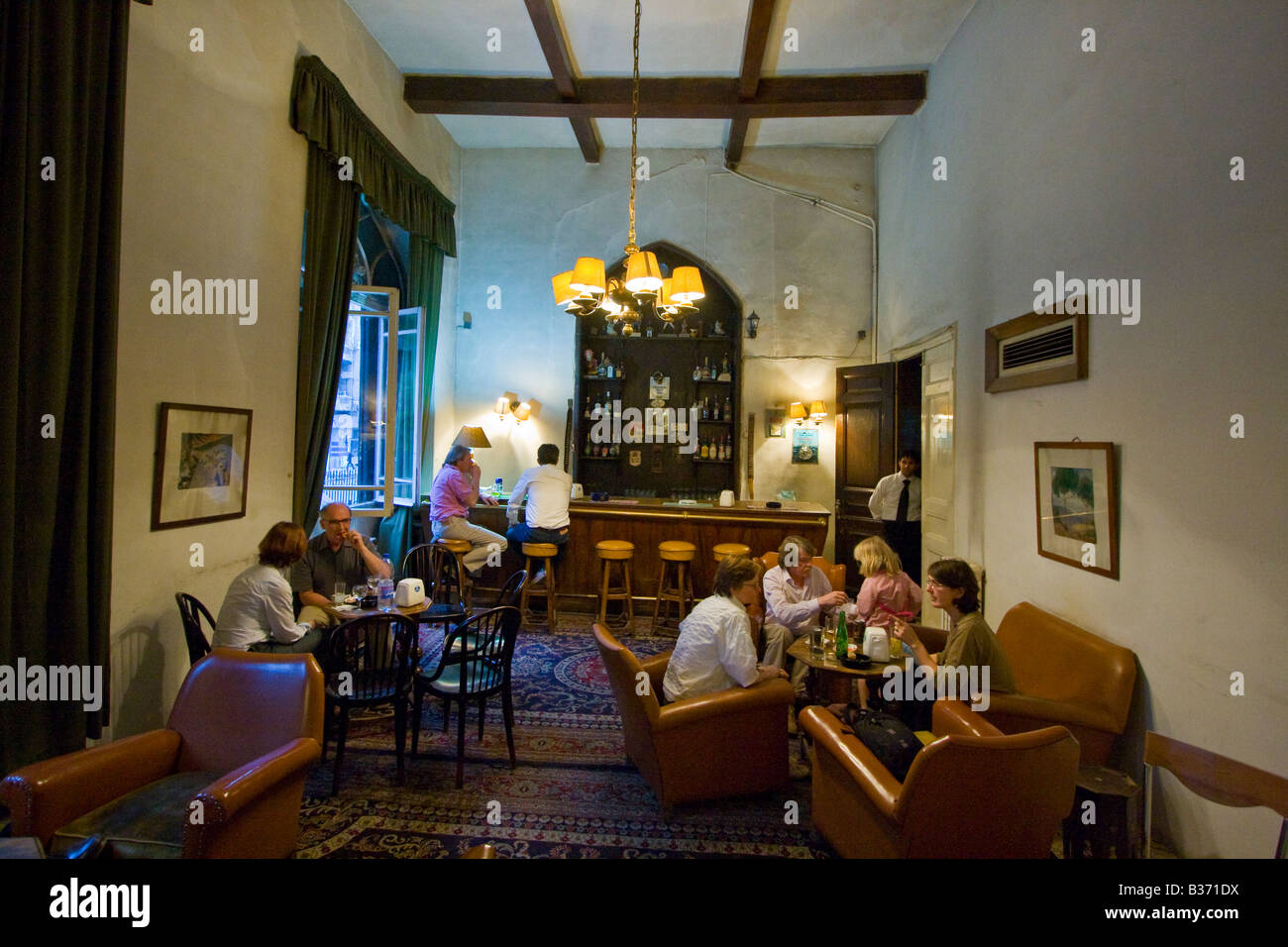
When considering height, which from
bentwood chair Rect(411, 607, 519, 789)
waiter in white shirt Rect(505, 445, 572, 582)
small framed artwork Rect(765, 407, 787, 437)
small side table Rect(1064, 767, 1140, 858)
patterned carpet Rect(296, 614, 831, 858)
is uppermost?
small framed artwork Rect(765, 407, 787, 437)

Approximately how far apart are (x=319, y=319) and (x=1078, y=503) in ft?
17.5

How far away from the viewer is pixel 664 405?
7957mm

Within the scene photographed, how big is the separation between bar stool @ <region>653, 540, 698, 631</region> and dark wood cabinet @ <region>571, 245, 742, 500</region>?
6.19 feet

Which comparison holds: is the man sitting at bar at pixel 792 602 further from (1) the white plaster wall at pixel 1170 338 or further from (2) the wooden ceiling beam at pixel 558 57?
(2) the wooden ceiling beam at pixel 558 57

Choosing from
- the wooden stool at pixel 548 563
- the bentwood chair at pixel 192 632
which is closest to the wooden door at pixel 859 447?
the wooden stool at pixel 548 563

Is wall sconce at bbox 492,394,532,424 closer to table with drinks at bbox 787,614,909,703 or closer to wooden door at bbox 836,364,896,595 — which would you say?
wooden door at bbox 836,364,896,595

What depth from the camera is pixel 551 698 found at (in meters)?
4.33

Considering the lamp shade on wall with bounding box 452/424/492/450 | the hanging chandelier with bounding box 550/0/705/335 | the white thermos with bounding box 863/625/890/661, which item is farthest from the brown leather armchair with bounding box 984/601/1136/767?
the lamp shade on wall with bounding box 452/424/492/450

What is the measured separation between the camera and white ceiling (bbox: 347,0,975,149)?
5.16 m

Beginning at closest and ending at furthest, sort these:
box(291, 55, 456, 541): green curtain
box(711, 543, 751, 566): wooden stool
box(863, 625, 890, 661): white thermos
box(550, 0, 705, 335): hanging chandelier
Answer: box(863, 625, 890, 661): white thermos → box(550, 0, 705, 335): hanging chandelier → box(291, 55, 456, 541): green curtain → box(711, 543, 751, 566): wooden stool

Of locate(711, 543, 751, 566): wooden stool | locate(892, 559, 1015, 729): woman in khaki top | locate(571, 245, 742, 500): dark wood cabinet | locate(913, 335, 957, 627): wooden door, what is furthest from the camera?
locate(571, 245, 742, 500): dark wood cabinet

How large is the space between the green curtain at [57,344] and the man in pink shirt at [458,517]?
320 cm

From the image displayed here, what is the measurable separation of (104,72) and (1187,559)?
535 cm
